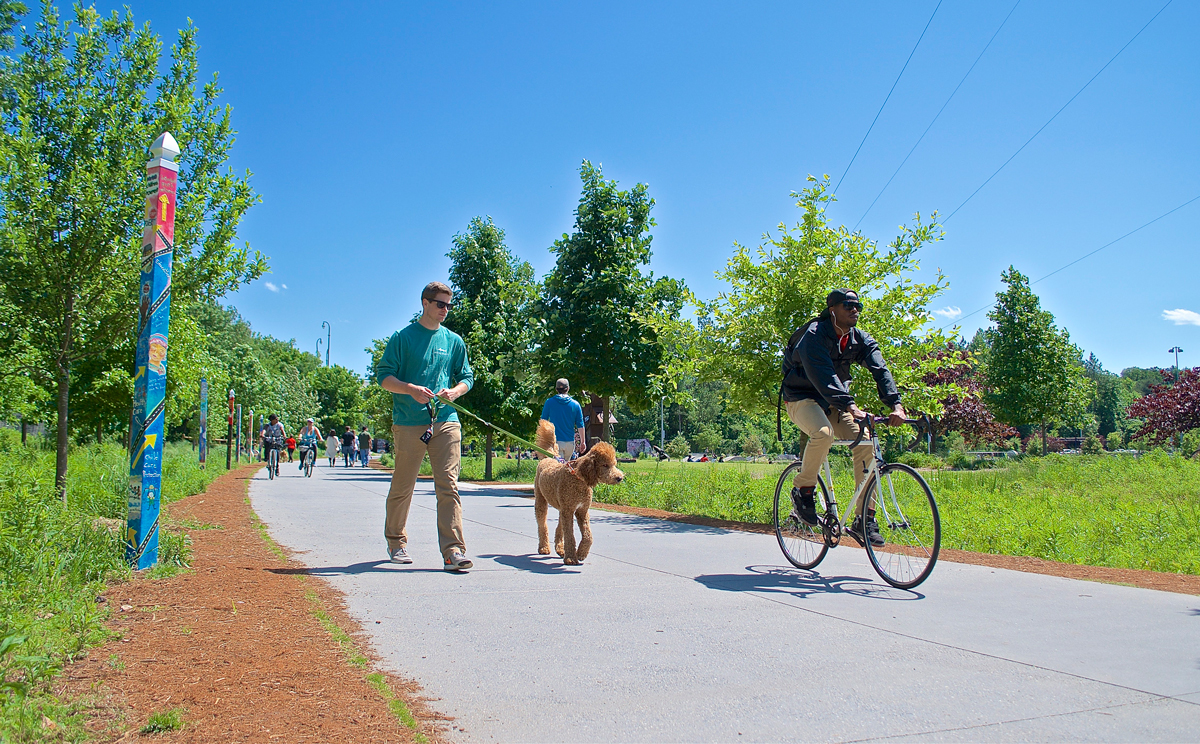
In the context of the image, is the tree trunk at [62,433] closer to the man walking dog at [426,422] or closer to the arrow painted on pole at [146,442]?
the arrow painted on pole at [146,442]

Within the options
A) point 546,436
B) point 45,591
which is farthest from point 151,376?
point 546,436

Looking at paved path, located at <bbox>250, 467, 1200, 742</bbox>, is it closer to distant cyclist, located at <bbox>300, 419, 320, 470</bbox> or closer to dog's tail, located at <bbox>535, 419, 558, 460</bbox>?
dog's tail, located at <bbox>535, 419, 558, 460</bbox>

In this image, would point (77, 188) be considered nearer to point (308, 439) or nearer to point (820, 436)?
point (820, 436)

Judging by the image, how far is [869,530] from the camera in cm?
559

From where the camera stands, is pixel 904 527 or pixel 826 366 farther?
pixel 826 366

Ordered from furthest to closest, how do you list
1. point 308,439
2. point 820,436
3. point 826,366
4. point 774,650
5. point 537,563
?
point 308,439, point 537,563, point 820,436, point 826,366, point 774,650

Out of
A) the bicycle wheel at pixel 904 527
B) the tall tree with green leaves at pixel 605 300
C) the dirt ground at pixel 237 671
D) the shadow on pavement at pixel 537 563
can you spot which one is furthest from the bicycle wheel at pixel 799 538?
the tall tree with green leaves at pixel 605 300

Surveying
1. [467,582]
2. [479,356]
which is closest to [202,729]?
[467,582]

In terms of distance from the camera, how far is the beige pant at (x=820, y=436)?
5.78m

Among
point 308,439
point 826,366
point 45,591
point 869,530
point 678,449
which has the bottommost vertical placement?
point 678,449

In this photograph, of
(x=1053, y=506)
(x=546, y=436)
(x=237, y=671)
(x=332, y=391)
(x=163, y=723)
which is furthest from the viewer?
(x=332, y=391)

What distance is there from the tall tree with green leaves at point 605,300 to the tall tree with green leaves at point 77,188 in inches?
360

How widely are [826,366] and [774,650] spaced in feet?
8.32

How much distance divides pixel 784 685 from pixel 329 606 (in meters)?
2.97
